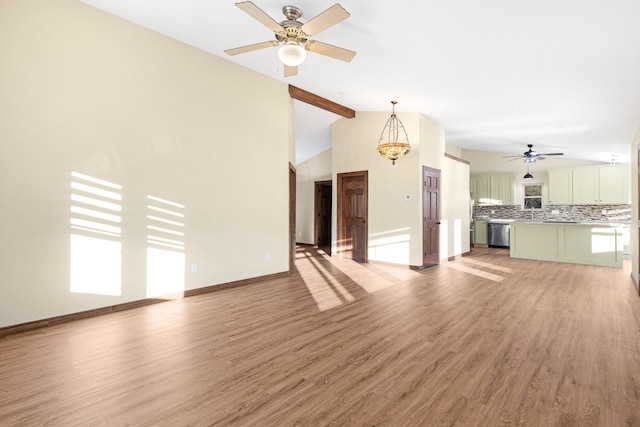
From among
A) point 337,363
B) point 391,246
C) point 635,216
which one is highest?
point 635,216

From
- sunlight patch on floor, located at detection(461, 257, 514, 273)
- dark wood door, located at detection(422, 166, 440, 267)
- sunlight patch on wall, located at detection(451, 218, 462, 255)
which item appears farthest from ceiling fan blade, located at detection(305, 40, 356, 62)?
sunlight patch on wall, located at detection(451, 218, 462, 255)

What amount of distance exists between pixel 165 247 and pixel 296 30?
9.76 ft

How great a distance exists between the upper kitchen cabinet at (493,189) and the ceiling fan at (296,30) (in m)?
8.41

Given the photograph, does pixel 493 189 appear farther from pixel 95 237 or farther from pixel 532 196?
pixel 95 237

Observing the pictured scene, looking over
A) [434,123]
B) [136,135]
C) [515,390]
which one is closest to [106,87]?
[136,135]

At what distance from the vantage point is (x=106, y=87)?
3.59 meters

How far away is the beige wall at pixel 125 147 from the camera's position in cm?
306

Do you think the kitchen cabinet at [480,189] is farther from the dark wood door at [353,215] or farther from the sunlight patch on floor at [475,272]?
the dark wood door at [353,215]

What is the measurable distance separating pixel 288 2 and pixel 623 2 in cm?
269

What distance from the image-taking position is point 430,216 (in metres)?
6.55

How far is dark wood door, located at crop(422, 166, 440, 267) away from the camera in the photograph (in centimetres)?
634

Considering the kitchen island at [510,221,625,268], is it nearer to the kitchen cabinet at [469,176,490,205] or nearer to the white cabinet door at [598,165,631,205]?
the white cabinet door at [598,165,631,205]

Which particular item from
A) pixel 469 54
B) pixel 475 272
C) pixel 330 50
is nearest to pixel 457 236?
pixel 475 272

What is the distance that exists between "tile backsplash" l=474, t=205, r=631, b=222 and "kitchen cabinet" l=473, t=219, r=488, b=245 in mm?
460
